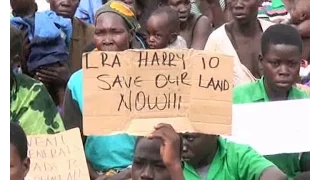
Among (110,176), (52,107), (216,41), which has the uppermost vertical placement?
(216,41)

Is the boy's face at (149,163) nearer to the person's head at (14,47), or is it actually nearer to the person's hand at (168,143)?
the person's hand at (168,143)

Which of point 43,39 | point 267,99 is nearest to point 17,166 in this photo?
point 267,99

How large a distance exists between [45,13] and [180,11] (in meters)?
0.98

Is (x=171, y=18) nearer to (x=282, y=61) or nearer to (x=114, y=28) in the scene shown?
(x=114, y=28)

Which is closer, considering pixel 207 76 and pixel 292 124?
pixel 207 76

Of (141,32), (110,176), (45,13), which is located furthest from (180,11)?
(110,176)

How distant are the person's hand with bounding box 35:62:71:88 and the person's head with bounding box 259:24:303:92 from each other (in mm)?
1361

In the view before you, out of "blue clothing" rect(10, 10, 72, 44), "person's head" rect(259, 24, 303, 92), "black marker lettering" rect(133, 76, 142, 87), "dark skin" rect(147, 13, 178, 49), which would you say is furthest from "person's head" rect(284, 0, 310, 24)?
"black marker lettering" rect(133, 76, 142, 87)

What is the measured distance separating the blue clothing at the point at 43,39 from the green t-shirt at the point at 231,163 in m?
1.73

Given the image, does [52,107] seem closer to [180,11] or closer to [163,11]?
[163,11]

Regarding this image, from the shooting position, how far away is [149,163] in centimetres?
399

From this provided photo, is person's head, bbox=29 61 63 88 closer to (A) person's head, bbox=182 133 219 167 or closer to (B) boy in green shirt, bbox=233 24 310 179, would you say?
(B) boy in green shirt, bbox=233 24 310 179

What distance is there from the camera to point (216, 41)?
5.86 metres

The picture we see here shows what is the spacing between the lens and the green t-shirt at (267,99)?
14.7ft
